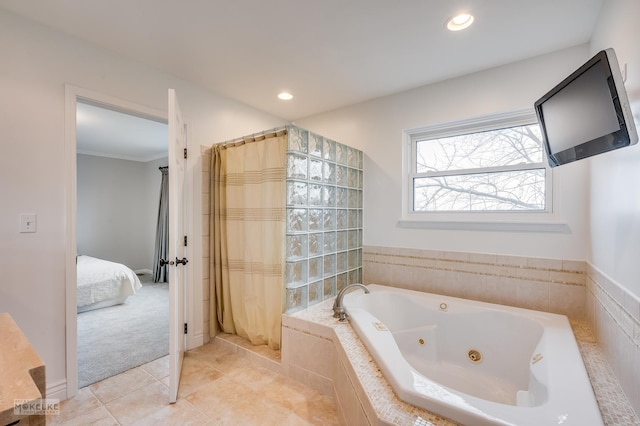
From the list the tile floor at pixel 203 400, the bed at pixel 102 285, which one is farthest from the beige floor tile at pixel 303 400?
the bed at pixel 102 285

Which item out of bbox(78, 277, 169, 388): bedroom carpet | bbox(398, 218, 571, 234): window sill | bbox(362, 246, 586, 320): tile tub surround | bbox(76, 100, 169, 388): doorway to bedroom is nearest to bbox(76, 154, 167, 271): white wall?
bbox(76, 100, 169, 388): doorway to bedroom

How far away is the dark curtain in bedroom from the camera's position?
5.21m

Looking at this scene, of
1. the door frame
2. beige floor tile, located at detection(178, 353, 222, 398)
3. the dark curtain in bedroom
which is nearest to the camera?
the door frame

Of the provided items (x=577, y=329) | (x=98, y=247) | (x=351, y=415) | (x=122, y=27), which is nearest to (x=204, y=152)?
(x=122, y=27)

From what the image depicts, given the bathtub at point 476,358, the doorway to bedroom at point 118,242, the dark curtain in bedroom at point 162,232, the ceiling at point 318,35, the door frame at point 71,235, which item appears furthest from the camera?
the dark curtain in bedroom at point 162,232

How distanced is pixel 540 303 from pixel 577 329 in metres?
0.29

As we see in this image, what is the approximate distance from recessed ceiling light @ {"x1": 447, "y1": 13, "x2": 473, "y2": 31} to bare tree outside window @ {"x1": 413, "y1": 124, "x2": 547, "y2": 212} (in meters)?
0.95

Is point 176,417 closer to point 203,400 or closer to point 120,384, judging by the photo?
point 203,400

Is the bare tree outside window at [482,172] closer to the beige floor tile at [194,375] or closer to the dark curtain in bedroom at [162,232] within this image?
the beige floor tile at [194,375]

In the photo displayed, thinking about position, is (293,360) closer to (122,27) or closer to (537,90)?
(122,27)

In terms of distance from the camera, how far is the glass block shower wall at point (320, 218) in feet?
7.13

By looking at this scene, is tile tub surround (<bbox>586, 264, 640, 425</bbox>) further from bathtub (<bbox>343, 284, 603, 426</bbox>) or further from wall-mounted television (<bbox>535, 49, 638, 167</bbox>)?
wall-mounted television (<bbox>535, 49, 638, 167</bbox>)

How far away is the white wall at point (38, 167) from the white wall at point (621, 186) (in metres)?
2.90

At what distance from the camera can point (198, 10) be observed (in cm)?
164
